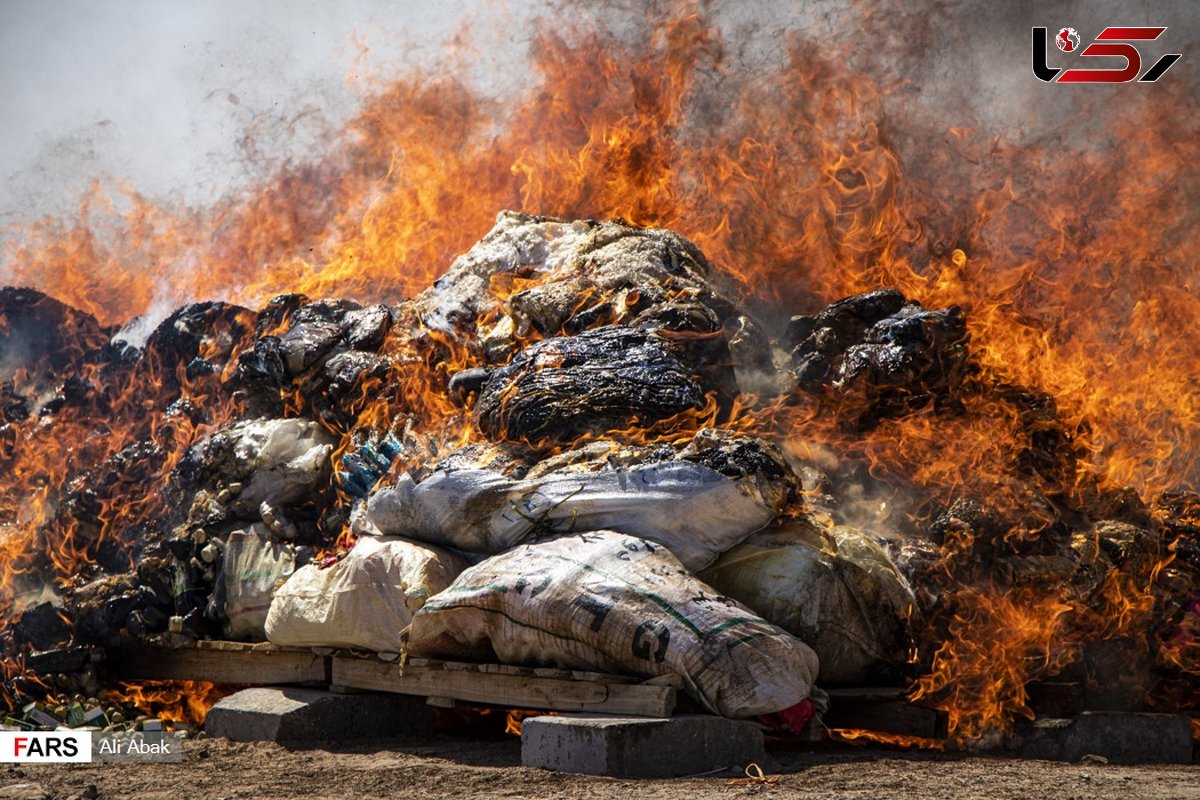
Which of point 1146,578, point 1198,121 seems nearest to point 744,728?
point 1146,578

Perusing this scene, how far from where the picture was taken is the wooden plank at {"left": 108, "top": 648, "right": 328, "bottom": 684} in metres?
6.41

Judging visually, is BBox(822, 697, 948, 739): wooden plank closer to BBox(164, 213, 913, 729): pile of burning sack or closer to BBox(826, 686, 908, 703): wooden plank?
BBox(826, 686, 908, 703): wooden plank

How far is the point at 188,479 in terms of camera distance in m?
7.91

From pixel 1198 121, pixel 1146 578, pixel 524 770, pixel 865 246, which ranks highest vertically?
pixel 1198 121

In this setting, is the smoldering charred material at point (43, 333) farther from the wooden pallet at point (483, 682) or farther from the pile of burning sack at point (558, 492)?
the wooden pallet at point (483, 682)

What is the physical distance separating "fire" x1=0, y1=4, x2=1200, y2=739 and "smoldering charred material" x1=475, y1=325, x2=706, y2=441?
0.50m

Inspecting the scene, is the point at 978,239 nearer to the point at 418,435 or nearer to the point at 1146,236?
the point at 1146,236

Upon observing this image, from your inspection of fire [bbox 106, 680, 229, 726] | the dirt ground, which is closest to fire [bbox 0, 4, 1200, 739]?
fire [bbox 106, 680, 229, 726]

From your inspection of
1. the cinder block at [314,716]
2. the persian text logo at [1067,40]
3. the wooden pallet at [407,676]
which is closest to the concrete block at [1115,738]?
the wooden pallet at [407,676]

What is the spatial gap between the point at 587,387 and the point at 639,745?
2296 mm

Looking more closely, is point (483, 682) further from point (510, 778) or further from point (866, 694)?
point (866, 694)

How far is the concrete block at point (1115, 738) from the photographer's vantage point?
5.57m

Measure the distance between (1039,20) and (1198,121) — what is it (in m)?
1.53

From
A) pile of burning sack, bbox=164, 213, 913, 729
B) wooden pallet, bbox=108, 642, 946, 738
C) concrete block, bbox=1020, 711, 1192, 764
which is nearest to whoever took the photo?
wooden pallet, bbox=108, 642, 946, 738
